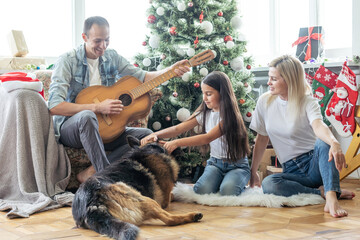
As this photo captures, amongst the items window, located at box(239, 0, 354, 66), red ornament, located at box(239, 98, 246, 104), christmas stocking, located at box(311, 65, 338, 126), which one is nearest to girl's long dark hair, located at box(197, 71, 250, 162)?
red ornament, located at box(239, 98, 246, 104)

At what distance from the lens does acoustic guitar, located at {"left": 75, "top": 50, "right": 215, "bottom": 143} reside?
3.00 meters

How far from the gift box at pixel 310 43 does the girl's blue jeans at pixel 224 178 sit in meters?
1.62

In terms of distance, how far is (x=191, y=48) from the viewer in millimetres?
3713

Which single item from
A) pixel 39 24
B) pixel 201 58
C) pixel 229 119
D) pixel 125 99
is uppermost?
pixel 39 24

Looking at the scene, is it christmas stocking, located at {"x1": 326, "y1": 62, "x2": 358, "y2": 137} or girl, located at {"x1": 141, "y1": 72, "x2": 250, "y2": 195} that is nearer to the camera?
girl, located at {"x1": 141, "y1": 72, "x2": 250, "y2": 195}

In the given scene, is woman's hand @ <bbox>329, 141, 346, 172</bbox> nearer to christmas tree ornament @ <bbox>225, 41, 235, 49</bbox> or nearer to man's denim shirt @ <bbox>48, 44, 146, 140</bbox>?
man's denim shirt @ <bbox>48, 44, 146, 140</bbox>

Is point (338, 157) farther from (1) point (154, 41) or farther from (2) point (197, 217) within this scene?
(1) point (154, 41)

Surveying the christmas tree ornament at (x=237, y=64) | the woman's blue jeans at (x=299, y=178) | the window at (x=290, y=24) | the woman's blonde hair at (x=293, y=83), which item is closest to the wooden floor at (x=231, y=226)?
the woman's blue jeans at (x=299, y=178)

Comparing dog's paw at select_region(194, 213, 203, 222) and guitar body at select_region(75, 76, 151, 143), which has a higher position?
guitar body at select_region(75, 76, 151, 143)

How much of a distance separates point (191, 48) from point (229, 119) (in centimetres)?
110

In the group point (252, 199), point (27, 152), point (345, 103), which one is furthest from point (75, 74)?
point (345, 103)

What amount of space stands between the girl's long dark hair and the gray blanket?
3.42 feet

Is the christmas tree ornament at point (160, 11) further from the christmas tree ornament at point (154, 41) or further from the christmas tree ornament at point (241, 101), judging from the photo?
the christmas tree ornament at point (241, 101)

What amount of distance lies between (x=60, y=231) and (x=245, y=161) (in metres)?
1.34
